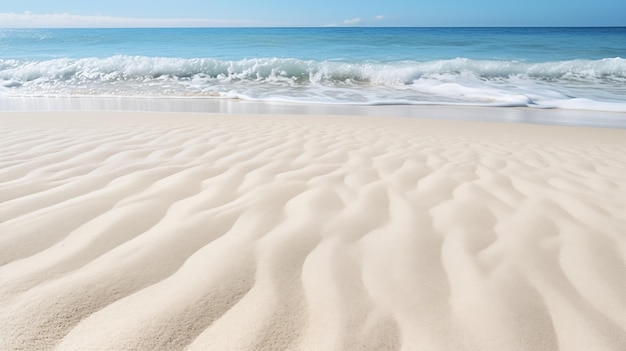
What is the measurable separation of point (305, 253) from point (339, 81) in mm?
12250

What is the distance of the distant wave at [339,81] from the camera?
9.66 metres

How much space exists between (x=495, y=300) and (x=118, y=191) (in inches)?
70.0

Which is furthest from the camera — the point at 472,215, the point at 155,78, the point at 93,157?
the point at 155,78

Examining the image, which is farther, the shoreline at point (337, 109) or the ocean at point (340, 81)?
the ocean at point (340, 81)

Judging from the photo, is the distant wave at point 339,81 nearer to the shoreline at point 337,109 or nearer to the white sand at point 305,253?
the shoreline at point 337,109

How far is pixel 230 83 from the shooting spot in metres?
12.7

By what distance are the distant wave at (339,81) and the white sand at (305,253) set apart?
6.51 m

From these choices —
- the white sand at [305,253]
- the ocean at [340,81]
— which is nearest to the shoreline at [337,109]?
the ocean at [340,81]

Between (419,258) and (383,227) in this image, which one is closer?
(419,258)

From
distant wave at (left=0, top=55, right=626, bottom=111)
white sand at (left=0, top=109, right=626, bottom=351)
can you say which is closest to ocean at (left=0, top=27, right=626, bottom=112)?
distant wave at (left=0, top=55, right=626, bottom=111)

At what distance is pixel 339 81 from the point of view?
13.4m

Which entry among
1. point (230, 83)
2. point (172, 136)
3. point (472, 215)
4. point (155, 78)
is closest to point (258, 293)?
point (472, 215)

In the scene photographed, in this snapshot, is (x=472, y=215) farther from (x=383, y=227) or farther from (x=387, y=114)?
(x=387, y=114)

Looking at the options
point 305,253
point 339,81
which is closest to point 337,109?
point 339,81
